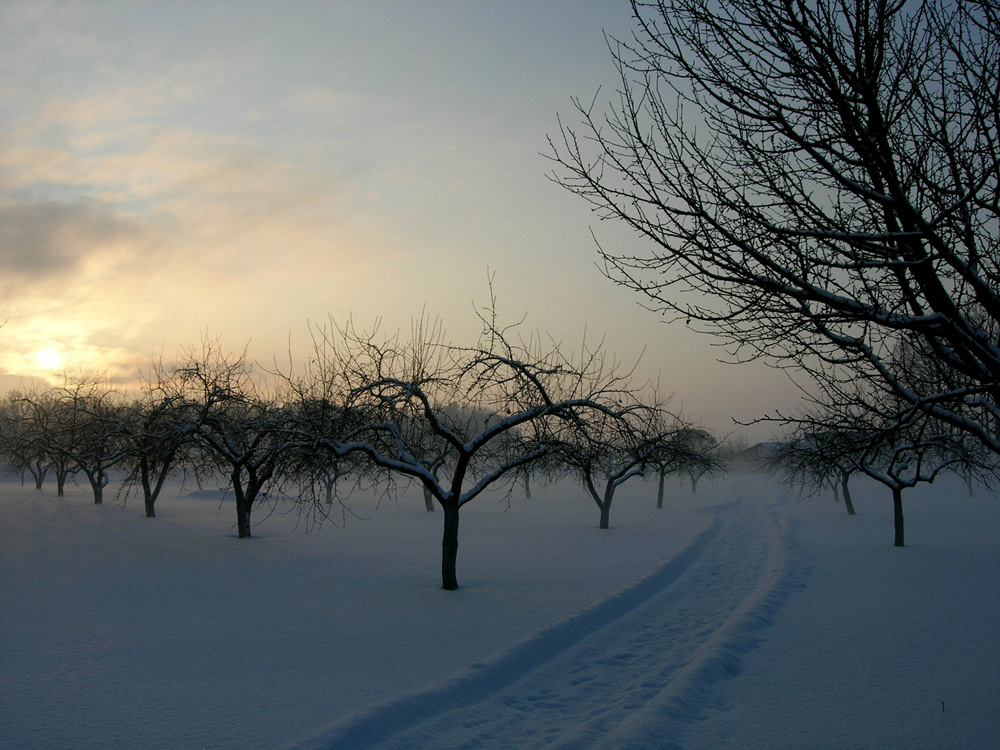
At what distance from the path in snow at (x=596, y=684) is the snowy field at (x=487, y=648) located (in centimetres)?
3

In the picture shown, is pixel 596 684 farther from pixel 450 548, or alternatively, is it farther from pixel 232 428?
pixel 232 428

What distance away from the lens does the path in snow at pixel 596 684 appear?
5684 mm

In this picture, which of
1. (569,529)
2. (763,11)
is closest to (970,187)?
(763,11)

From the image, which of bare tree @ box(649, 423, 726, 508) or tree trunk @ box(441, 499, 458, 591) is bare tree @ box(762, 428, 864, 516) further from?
tree trunk @ box(441, 499, 458, 591)

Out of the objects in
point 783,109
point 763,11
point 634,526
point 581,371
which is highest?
point 763,11

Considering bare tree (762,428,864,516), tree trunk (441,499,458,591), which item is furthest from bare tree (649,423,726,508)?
tree trunk (441,499,458,591)

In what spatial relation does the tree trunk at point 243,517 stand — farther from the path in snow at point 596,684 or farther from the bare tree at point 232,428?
the path in snow at point 596,684

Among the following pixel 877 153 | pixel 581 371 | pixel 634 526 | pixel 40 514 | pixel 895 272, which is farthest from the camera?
pixel 634 526

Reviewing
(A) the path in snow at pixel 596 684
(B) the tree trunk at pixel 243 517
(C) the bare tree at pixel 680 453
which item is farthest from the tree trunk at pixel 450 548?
(B) the tree trunk at pixel 243 517

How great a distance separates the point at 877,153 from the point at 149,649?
940 cm

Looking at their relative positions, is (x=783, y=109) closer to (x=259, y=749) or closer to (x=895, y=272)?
(x=895, y=272)

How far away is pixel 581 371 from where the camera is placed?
12.0 meters

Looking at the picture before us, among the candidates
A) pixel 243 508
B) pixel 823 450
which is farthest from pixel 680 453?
pixel 243 508

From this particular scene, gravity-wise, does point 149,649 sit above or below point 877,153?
below
